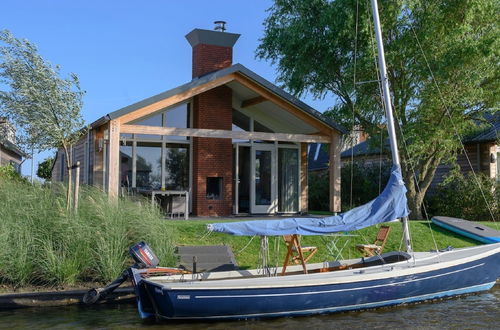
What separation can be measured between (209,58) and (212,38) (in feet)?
2.26

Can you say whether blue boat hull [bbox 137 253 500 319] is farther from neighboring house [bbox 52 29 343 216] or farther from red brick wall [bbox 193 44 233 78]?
red brick wall [bbox 193 44 233 78]

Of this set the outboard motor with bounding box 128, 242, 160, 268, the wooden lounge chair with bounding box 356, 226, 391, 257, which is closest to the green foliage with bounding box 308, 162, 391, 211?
the wooden lounge chair with bounding box 356, 226, 391, 257

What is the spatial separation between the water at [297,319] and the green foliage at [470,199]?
9.71 metres

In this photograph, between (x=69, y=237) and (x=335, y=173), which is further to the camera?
(x=335, y=173)

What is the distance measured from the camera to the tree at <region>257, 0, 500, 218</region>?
16.4m

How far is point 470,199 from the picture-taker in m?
19.7

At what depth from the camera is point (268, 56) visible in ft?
66.5

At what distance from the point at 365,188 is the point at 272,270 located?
1379 cm

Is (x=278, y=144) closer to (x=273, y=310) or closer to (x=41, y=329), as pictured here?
(x=273, y=310)

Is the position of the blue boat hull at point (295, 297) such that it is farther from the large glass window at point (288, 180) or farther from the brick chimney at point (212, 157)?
the large glass window at point (288, 180)

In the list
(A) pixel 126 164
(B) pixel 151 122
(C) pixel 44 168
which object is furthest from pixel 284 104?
(C) pixel 44 168

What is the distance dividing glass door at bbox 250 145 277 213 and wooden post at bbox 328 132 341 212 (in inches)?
93.0

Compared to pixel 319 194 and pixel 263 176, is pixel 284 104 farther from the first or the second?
pixel 319 194

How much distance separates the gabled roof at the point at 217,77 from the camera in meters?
14.4
